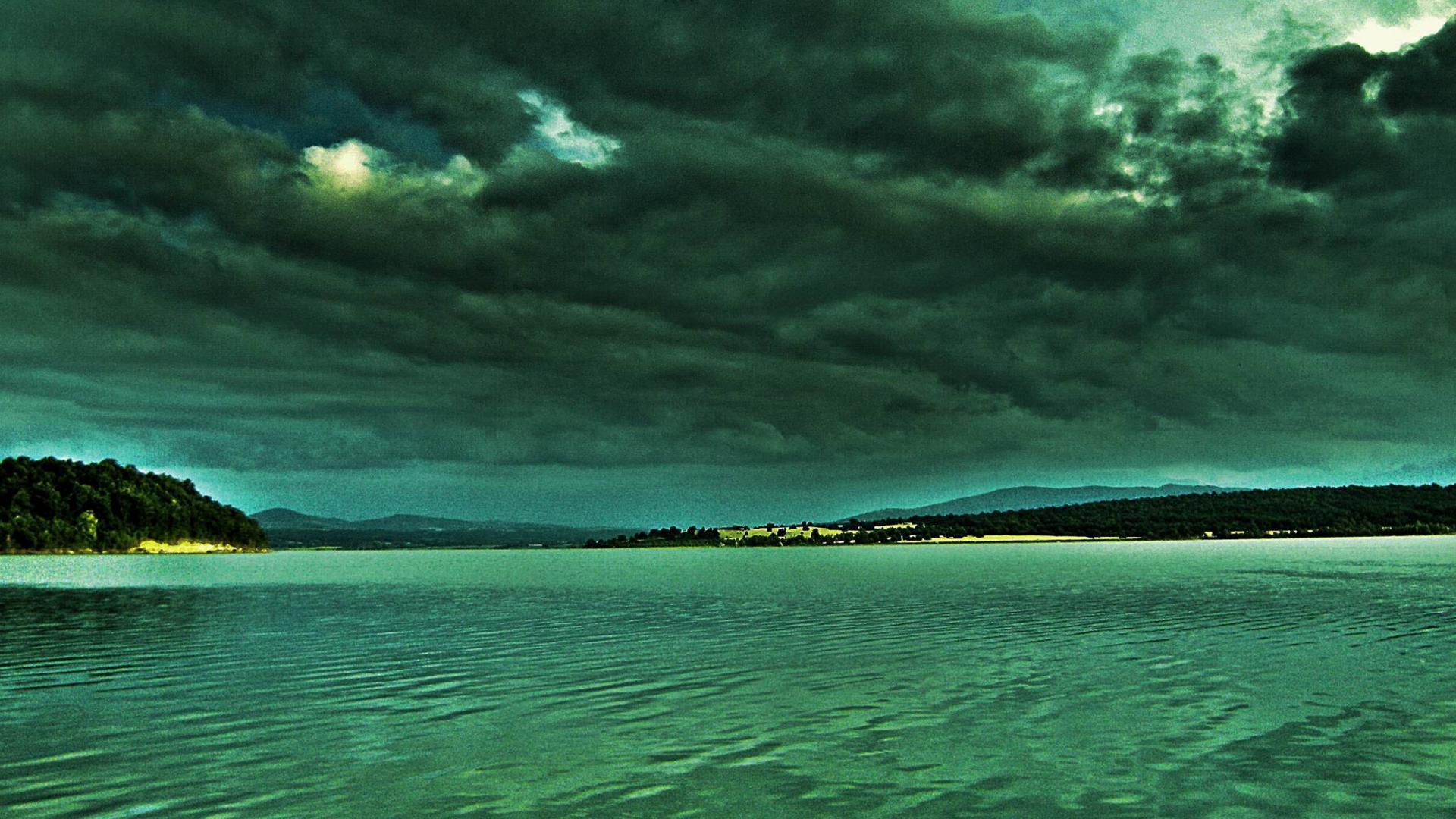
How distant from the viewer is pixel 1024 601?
69812mm

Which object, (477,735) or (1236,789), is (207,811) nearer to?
(477,735)

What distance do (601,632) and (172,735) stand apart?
27622 mm

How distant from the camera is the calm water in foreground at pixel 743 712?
63.0ft

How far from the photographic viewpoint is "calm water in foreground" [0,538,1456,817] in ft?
63.0

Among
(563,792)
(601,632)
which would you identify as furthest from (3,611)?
(563,792)

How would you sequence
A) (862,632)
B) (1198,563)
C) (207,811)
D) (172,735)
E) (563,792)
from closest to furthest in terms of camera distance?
(207,811), (563,792), (172,735), (862,632), (1198,563)

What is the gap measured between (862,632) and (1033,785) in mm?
30549

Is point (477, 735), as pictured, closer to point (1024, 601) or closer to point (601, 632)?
point (601, 632)

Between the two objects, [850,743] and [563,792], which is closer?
[563,792]

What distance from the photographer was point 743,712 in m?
28.0

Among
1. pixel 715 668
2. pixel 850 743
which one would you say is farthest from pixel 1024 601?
pixel 850 743

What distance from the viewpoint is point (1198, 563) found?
457ft

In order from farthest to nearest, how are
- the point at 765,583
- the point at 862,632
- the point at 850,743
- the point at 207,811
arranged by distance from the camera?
the point at 765,583
the point at 862,632
the point at 850,743
the point at 207,811

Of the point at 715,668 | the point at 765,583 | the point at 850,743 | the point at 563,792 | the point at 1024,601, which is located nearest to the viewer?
the point at 563,792
